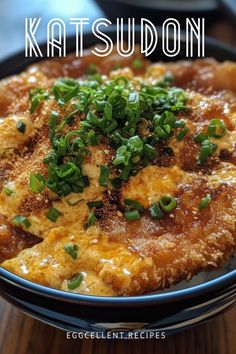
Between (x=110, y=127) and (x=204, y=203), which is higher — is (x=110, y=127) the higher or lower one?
the higher one

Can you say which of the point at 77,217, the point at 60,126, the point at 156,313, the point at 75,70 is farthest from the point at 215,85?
the point at 156,313

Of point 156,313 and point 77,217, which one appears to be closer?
point 156,313

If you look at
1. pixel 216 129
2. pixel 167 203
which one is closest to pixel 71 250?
pixel 167 203

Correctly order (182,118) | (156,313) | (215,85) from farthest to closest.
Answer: (215,85) → (182,118) → (156,313)

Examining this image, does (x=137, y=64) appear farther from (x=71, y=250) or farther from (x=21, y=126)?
(x=71, y=250)

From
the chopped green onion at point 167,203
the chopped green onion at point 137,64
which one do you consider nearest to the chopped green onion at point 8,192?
the chopped green onion at point 167,203

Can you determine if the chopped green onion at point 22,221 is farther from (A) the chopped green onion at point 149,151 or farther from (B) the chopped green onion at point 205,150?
(B) the chopped green onion at point 205,150

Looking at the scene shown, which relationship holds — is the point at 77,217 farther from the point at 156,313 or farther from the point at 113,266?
the point at 156,313
